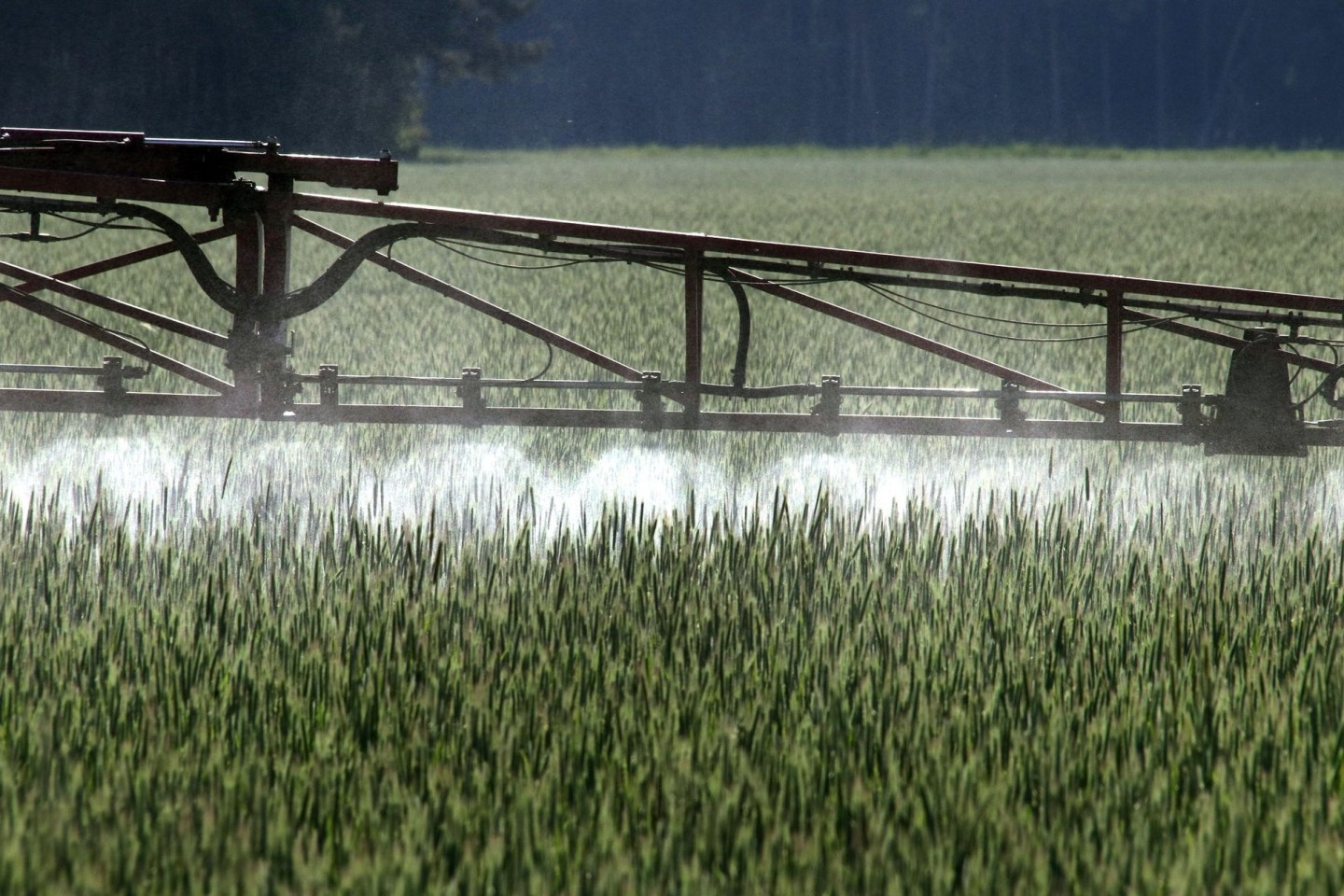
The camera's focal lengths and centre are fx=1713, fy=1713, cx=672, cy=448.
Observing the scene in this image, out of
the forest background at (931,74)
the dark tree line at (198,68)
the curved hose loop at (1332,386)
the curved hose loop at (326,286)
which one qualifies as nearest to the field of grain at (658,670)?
the curved hose loop at (1332,386)

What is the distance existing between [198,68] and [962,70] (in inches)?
2818

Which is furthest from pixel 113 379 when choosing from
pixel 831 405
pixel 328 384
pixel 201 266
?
pixel 831 405

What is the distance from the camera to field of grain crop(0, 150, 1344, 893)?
285 centimetres

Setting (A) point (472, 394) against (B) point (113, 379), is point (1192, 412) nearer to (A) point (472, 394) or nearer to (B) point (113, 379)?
(A) point (472, 394)

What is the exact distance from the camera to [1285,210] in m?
27.8

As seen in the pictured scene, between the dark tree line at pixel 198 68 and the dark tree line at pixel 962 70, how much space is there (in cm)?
5433

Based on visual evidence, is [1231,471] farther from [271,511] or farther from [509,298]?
[509,298]

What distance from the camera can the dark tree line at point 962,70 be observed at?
107562mm

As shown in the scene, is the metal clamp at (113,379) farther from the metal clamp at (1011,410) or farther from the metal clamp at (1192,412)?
the metal clamp at (1192,412)

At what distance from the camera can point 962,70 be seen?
111000 mm

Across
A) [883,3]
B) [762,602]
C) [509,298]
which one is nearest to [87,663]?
[762,602]

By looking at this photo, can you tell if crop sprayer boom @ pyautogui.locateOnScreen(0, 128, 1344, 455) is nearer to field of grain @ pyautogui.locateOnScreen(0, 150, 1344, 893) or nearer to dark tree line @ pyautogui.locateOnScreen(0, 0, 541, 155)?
field of grain @ pyautogui.locateOnScreen(0, 150, 1344, 893)

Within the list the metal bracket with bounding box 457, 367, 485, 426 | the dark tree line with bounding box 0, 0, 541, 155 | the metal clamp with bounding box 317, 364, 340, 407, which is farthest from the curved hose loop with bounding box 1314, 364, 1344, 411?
the dark tree line with bounding box 0, 0, 541, 155

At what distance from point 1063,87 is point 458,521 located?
364 ft
